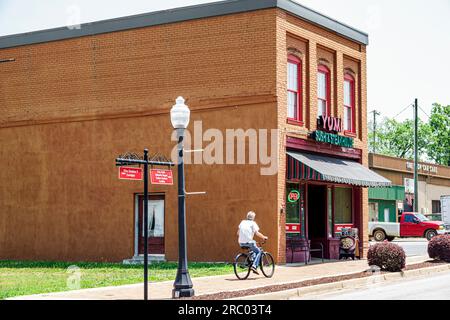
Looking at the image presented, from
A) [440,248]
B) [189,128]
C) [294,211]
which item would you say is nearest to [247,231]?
→ [294,211]

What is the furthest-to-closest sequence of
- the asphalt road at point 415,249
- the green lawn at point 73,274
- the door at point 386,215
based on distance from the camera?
the door at point 386,215 < the asphalt road at point 415,249 < the green lawn at point 73,274

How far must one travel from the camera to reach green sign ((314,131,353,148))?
25.7 metres

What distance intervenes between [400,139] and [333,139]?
69625mm

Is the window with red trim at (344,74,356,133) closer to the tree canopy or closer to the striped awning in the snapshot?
the striped awning

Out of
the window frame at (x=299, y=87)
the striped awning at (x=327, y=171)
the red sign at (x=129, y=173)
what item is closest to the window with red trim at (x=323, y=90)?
the window frame at (x=299, y=87)

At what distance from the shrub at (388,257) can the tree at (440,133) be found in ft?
243

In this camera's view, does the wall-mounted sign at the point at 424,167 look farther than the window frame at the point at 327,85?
Yes

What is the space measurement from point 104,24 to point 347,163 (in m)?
10.6

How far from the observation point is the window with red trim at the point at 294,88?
82.6ft

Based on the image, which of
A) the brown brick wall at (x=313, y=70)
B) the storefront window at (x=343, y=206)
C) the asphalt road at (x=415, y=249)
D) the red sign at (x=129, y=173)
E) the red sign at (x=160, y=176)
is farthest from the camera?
the asphalt road at (x=415, y=249)

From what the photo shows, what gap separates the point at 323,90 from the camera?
2712 cm

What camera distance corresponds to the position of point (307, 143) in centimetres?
2548

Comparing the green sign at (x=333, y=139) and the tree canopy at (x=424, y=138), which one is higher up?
the tree canopy at (x=424, y=138)

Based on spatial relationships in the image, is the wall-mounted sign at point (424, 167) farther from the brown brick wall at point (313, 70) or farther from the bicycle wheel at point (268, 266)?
the bicycle wheel at point (268, 266)
